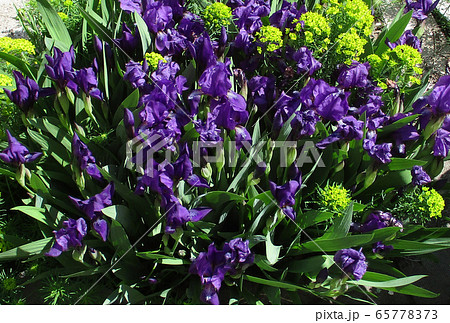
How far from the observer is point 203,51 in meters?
2.28

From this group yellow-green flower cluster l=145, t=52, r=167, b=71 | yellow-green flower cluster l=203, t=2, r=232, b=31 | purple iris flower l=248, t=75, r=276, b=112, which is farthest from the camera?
yellow-green flower cluster l=203, t=2, r=232, b=31

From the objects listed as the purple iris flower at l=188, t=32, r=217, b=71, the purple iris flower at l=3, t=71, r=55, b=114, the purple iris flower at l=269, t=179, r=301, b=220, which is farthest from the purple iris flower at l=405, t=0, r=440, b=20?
the purple iris flower at l=3, t=71, r=55, b=114

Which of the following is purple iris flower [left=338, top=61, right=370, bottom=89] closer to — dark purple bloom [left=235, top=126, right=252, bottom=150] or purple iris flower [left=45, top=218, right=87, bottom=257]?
dark purple bloom [left=235, top=126, right=252, bottom=150]

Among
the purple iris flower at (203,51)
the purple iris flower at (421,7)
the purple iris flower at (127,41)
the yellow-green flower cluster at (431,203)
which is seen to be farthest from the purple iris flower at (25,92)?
the purple iris flower at (421,7)

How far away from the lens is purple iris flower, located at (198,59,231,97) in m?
1.95

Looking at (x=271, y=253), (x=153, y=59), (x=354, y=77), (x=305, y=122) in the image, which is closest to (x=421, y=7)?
(x=354, y=77)

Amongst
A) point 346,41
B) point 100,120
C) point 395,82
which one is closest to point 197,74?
point 100,120

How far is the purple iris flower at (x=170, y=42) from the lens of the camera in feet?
7.95

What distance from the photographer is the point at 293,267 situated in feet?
6.89

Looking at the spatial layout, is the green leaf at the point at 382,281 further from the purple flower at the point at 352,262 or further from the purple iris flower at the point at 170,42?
the purple iris flower at the point at 170,42

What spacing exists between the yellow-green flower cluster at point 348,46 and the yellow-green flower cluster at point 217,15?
65cm

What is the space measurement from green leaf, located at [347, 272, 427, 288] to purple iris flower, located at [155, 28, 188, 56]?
1.54m

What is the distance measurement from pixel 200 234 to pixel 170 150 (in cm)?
43

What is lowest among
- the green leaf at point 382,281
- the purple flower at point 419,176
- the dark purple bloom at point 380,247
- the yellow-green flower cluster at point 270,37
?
the green leaf at point 382,281
